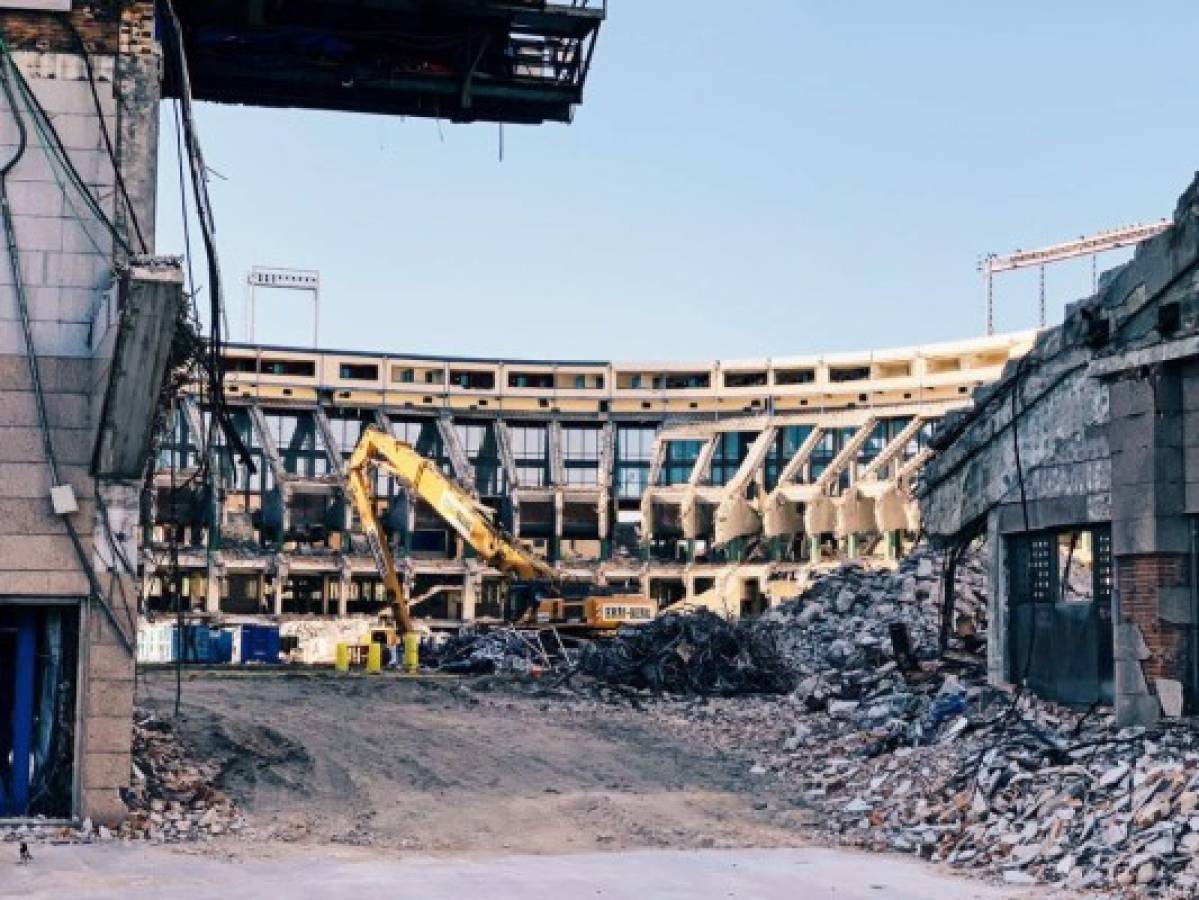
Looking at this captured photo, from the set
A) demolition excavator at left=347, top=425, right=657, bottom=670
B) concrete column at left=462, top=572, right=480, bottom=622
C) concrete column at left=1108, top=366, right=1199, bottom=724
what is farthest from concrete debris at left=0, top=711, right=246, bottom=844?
concrete column at left=462, top=572, right=480, bottom=622

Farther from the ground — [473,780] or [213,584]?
[213,584]

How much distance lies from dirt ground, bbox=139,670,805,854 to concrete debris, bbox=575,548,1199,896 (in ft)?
3.31

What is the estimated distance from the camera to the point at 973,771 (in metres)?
18.5

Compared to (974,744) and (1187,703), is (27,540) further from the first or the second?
(1187,703)

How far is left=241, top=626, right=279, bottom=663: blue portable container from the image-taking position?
57750mm

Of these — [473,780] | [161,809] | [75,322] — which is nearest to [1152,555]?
[473,780]

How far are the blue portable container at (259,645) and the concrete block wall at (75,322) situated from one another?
4109 cm

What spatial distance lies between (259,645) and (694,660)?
2656 centimetres

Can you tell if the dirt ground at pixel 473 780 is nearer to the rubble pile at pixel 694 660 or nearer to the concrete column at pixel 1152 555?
the rubble pile at pixel 694 660

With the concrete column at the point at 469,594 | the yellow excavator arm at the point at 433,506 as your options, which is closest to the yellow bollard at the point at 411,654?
the yellow excavator arm at the point at 433,506

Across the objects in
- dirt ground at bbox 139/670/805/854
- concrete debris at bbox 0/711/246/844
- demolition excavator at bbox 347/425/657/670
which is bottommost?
dirt ground at bbox 139/670/805/854

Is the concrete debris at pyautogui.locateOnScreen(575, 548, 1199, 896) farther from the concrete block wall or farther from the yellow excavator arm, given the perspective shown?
the yellow excavator arm

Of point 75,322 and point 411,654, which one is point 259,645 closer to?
point 411,654

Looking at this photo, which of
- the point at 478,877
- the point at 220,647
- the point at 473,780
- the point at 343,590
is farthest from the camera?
the point at 343,590
